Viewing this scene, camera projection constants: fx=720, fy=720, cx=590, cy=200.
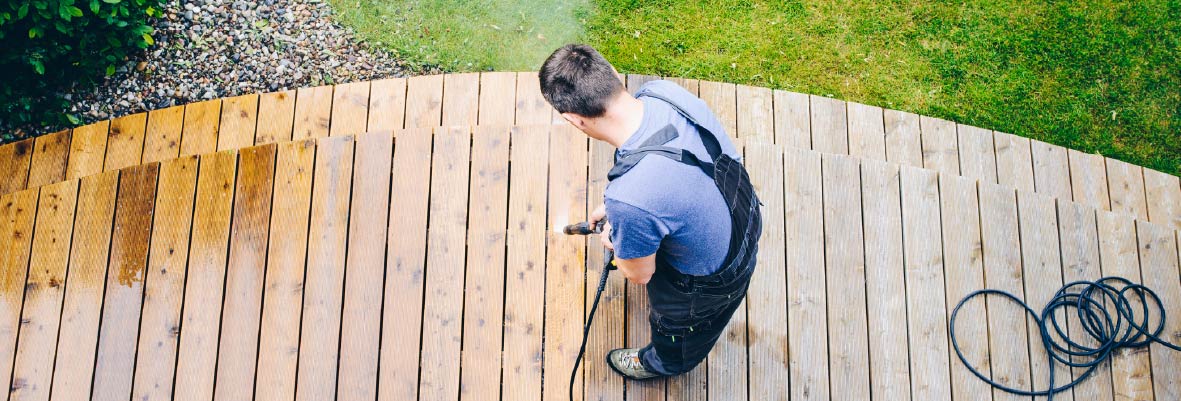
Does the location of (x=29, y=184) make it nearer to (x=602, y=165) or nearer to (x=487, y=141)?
(x=487, y=141)

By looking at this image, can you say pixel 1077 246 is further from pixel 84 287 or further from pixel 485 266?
pixel 84 287

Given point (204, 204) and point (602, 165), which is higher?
point (602, 165)

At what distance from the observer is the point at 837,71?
3.83 m

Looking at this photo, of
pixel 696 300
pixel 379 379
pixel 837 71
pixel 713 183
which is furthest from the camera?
pixel 837 71

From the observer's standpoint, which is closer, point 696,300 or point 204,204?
point 696,300

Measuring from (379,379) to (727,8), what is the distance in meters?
2.60

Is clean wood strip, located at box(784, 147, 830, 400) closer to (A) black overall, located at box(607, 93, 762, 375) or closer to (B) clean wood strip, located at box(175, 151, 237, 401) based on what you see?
(A) black overall, located at box(607, 93, 762, 375)

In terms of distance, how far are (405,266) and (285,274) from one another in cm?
50

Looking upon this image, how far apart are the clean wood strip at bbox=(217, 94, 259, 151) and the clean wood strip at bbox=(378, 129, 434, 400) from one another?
0.76 metres

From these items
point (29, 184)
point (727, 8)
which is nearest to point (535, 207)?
point (727, 8)

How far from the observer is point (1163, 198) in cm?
335

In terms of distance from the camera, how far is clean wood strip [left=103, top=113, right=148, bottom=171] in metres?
3.36

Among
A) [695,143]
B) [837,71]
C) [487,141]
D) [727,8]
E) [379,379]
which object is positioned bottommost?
[379,379]

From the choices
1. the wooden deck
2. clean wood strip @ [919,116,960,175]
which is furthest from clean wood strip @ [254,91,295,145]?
clean wood strip @ [919,116,960,175]
